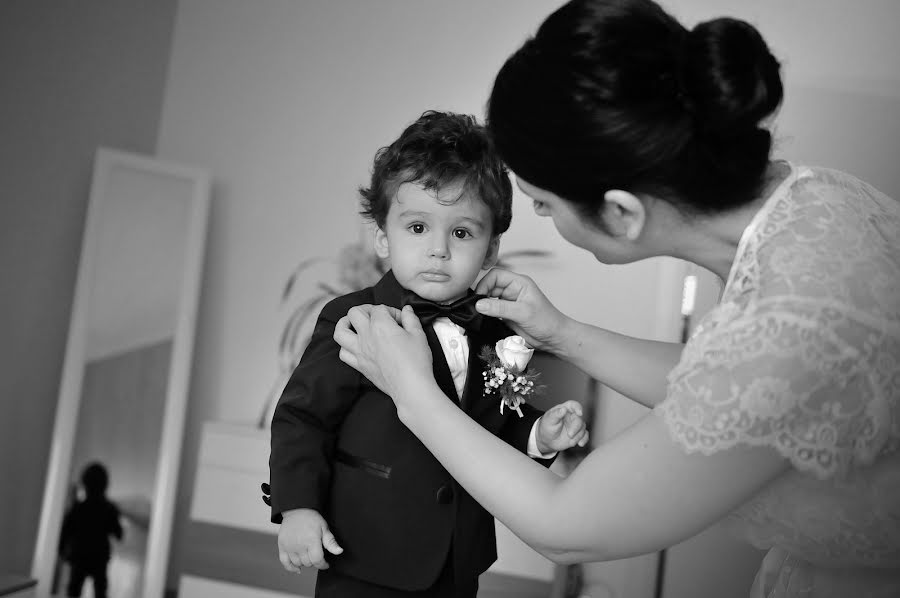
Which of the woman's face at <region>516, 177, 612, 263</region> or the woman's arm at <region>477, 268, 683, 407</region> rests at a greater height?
the woman's face at <region>516, 177, 612, 263</region>

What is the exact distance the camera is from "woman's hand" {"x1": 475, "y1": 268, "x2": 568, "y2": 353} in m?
1.49

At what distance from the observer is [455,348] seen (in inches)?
58.7

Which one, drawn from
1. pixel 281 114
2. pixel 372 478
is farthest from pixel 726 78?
pixel 281 114

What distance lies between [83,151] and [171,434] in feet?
4.19

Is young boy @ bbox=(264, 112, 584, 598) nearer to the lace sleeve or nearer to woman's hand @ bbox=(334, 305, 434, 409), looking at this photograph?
woman's hand @ bbox=(334, 305, 434, 409)

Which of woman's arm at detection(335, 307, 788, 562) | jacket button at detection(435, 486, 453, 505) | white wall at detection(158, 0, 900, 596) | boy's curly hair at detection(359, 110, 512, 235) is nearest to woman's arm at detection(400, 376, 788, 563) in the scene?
woman's arm at detection(335, 307, 788, 562)

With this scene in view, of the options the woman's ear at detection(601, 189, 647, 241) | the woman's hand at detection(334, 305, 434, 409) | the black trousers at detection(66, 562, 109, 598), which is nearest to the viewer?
the woman's ear at detection(601, 189, 647, 241)

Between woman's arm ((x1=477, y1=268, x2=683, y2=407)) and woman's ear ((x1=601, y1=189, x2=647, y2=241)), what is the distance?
0.34 metres

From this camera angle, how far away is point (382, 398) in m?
1.45

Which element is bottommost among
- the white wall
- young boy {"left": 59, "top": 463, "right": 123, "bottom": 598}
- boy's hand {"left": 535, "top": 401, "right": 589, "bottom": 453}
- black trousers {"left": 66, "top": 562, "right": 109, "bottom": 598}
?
black trousers {"left": 66, "top": 562, "right": 109, "bottom": 598}

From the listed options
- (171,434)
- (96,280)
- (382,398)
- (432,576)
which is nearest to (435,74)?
(96,280)

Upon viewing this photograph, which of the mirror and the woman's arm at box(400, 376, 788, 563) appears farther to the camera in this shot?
the mirror

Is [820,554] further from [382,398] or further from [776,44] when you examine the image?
[776,44]

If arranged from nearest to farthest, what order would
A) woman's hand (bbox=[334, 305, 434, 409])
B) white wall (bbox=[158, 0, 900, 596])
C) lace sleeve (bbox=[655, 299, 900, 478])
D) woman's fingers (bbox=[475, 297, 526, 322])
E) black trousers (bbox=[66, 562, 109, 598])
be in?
1. lace sleeve (bbox=[655, 299, 900, 478])
2. woman's hand (bbox=[334, 305, 434, 409])
3. woman's fingers (bbox=[475, 297, 526, 322])
4. black trousers (bbox=[66, 562, 109, 598])
5. white wall (bbox=[158, 0, 900, 596])
